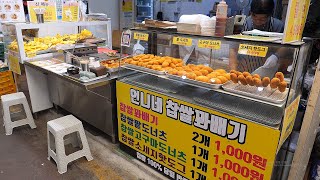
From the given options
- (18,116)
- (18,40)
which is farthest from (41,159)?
(18,40)

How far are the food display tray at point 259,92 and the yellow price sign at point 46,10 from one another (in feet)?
10.4

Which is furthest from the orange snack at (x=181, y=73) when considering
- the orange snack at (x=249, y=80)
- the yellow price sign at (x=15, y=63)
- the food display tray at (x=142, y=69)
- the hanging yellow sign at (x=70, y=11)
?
the yellow price sign at (x=15, y=63)

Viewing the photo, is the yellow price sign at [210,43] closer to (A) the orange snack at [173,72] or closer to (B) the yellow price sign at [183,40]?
(B) the yellow price sign at [183,40]

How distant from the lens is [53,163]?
9.48 ft

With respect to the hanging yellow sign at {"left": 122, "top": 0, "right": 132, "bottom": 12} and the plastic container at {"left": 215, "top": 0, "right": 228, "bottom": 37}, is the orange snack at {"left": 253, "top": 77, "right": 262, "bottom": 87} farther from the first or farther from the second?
the hanging yellow sign at {"left": 122, "top": 0, "right": 132, "bottom": 12}

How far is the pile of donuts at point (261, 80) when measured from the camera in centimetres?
183

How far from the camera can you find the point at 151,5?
7.40 meters

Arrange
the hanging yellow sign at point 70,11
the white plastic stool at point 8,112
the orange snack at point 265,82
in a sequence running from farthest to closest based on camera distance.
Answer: the hanging yellow sign at point 70,11
the white plastic stool at point 8,112
the orange snack at point 265,82

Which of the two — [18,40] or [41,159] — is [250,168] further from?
[18,40]

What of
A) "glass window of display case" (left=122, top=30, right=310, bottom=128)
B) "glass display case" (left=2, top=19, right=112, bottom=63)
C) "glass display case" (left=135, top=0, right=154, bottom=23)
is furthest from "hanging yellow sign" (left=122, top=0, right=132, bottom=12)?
"glass window of display case" (left=122, top=30, right=310, bottom=128)

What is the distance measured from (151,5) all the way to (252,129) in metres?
6.41

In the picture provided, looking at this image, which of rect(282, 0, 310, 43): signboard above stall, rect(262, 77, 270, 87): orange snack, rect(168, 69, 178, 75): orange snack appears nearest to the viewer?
rect(282, 0, 310, 43): signboard above stall

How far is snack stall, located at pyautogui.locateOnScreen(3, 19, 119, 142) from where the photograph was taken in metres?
2.95

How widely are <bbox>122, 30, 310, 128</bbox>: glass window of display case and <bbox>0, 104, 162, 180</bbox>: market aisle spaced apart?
1004 mm
